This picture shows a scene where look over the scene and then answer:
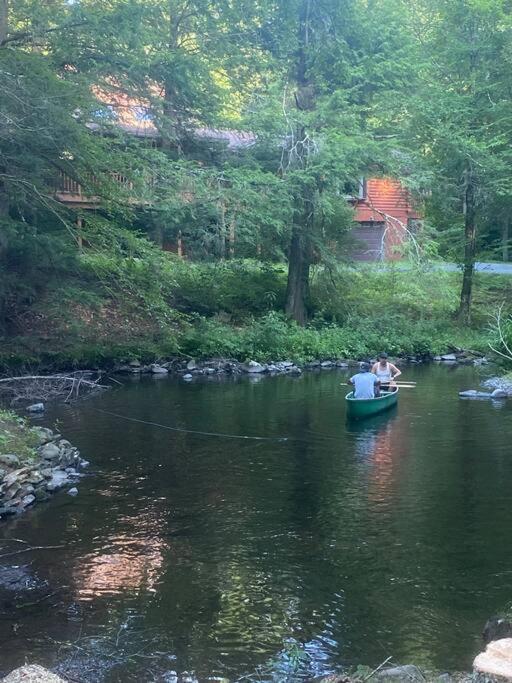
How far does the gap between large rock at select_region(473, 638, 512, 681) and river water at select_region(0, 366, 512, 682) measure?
1725 mm

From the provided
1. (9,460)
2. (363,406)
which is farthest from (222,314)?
(9,460)

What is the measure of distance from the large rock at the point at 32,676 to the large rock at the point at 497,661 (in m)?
2.76

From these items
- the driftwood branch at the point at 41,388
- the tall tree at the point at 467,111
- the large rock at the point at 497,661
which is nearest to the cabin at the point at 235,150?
the tall tree at the point at 467,111

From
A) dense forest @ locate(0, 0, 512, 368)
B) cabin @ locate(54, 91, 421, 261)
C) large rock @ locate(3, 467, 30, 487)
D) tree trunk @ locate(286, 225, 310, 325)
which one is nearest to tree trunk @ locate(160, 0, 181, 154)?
dense forest @ locate(0, 0, 512, 368)

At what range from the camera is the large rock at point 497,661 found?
468 centimetres

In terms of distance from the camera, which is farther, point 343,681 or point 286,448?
point 286,448

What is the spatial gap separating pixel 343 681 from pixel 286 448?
830 cm

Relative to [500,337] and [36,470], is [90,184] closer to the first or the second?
[36,470]

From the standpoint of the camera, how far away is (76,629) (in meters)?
7.16

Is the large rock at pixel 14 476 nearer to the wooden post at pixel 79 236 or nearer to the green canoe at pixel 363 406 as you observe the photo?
the green canoe at pixel 363 406

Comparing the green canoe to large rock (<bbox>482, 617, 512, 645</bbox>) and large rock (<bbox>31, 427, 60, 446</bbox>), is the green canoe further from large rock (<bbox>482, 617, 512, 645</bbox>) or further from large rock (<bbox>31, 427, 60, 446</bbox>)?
large rock (<bbox>482, 617, 512, 645</bbox>)

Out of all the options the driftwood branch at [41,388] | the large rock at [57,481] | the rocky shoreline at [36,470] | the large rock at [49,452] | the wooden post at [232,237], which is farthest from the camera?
the wooden post at [232,237]

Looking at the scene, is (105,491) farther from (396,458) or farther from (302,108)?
(302,108)

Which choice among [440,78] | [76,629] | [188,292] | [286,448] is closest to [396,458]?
[286,448]
